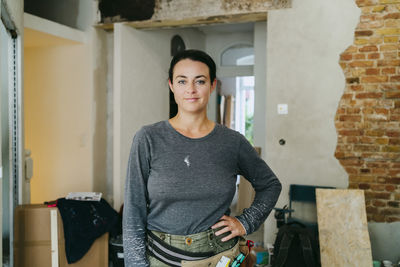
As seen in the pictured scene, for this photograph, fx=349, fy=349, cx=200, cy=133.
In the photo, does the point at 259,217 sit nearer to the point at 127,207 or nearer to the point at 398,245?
the point at 127,207

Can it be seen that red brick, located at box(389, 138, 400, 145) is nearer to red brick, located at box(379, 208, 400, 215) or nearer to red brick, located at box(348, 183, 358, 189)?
red brick, located at box(348, 183, 358, 189)

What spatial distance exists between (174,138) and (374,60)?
286cm

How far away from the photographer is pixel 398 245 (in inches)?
133

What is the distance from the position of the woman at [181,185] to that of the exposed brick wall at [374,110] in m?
2.59

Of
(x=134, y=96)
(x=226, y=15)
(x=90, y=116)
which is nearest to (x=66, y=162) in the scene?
(x=90, y=116)

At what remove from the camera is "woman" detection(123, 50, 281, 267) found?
1.17 meters

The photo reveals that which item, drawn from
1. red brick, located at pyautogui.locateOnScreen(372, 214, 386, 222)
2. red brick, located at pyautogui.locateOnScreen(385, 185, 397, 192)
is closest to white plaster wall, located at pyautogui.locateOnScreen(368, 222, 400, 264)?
red brick, located at pyautogui.locateOnScreen(372, 214, 386, 222)

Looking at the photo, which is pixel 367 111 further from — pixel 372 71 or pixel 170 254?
pixel 170 254

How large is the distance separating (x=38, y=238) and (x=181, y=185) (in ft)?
7.62

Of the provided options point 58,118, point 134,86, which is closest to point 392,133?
point 134,86

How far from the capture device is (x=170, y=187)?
1166 millimetres

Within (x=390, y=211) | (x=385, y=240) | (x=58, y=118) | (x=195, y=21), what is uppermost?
(x=195, y=21)

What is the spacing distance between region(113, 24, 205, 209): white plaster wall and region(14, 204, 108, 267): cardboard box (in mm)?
1275

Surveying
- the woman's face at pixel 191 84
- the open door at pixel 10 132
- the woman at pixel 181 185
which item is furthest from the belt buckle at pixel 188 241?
the open door at pixel 10 132
